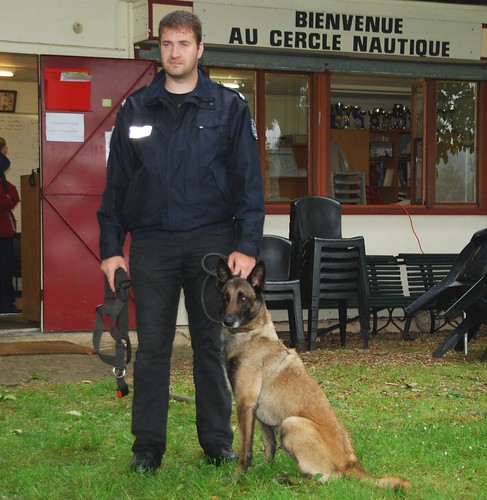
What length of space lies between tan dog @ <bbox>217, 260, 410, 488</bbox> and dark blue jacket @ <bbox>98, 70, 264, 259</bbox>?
0.25 meters

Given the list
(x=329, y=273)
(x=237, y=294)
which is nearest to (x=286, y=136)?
(x=329, y=273)

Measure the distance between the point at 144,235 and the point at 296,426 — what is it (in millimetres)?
1187

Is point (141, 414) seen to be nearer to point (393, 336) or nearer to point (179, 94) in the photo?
point (179, 94)

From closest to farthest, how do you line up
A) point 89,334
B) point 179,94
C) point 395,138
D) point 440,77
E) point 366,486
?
point 366,486 → point 179,94 → point 89,334 → point 440,77 → point 395,138

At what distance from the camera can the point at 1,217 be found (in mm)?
12625

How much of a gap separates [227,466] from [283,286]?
466cm

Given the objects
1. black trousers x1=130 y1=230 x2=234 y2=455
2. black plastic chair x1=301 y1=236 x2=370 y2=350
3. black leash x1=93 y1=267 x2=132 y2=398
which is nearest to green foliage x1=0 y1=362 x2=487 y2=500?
black trousers x1=130 y1=230 x2=234 y2=455

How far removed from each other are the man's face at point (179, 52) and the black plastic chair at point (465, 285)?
197 inches

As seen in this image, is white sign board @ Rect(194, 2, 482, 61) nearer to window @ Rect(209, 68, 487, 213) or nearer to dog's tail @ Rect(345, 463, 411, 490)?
window @ Rect(209, 68, 487, 213)

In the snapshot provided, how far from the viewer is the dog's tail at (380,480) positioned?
4.49m

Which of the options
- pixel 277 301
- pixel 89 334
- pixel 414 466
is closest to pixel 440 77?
pixel 277 301

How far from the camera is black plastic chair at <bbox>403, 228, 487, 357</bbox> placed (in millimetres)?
9289

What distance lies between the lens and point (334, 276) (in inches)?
392

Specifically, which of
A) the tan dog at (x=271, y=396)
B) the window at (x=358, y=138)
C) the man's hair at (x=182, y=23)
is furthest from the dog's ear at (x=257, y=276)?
the window at (x=358, y=138)
